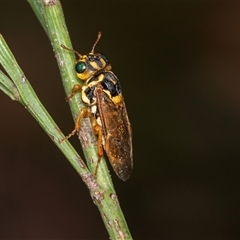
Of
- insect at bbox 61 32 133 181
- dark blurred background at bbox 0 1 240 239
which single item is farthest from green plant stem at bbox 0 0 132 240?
dark blurred background at bbox 0 1 240 239

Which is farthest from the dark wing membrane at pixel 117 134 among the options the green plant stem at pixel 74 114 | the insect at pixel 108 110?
the green plant stem at pixel 74 114

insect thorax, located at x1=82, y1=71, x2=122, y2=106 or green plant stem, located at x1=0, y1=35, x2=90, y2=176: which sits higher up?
insect thorax, located at x1=82, y1=71, x2=122, y2=106

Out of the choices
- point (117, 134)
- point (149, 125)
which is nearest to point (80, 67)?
point (117, 134)

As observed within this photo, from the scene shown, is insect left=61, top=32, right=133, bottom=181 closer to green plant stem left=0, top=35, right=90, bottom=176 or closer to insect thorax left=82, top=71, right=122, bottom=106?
insect thorax left=82, top=71, right=122, bottom=106

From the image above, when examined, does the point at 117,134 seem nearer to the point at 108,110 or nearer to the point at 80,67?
the point at 108,110

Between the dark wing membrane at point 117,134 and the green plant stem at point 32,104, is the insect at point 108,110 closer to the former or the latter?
the dark wing membrane at point 117,134

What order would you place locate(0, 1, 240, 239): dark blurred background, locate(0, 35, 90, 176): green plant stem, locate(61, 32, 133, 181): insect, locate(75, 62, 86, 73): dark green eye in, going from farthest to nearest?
locate(0, 1, 240, 239): dark blurred background → locate(61, 32, 133, 181): insect → locate(75, 62, 86, 73): dark green eye → locate(0, 35, 90, 176): green plant stem

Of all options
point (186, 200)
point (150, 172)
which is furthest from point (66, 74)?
point (186, 200)

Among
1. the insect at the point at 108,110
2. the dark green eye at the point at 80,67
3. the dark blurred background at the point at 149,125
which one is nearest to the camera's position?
the dark green eye at the point at 80,67
